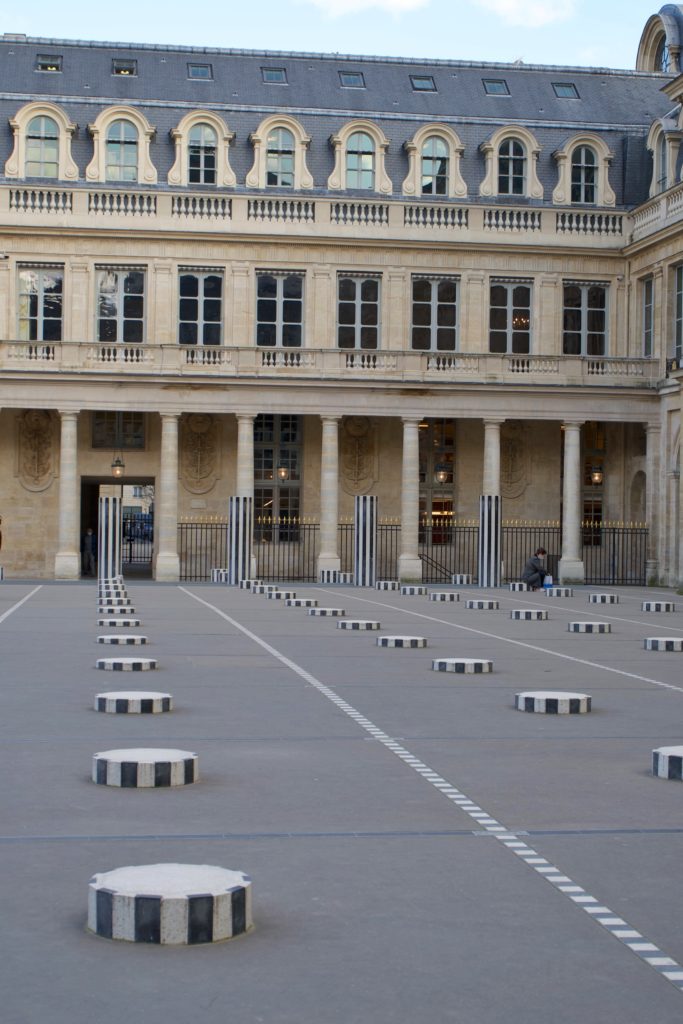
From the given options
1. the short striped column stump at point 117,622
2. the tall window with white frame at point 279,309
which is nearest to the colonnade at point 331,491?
the tall window with white frame at point 279,309

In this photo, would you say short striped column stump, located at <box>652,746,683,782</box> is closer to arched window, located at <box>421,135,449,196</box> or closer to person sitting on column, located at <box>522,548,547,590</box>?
person sitting on column, located at <box>522,548,547,590</box>

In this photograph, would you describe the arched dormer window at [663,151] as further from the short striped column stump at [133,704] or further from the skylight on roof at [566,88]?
the short striped column stump at [133,704]

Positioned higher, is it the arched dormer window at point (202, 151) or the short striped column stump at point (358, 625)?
the arched dormer window at point (202, 151)

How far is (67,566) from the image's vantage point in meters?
53.7

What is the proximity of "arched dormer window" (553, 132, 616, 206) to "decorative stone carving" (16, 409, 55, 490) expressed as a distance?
19058 millimetres

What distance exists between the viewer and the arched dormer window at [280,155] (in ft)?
185

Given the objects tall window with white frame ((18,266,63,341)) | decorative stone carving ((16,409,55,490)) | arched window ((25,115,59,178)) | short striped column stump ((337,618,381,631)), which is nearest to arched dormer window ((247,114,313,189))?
arched window ((25,115,59,178))

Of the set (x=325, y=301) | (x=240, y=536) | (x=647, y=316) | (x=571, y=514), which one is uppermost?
(x=325, y=301)

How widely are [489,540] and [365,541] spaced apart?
12.3 ft

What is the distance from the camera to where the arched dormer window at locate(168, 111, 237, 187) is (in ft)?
184

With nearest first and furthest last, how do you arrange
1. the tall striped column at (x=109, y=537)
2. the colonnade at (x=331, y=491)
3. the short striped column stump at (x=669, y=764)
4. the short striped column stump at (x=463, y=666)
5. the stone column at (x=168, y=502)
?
the short striped column stump at (x=669, y=764) < the short striped column stump at (x=463, y=666) < the tall striped column at (x=109, y=537) < the colonnade at (x=331, y=491) < the stone column at (x=168, y=502)

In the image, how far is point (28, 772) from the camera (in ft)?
37.9

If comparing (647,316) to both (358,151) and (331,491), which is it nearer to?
(358,151)

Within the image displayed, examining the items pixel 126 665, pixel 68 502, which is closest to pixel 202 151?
pixel 68 502
